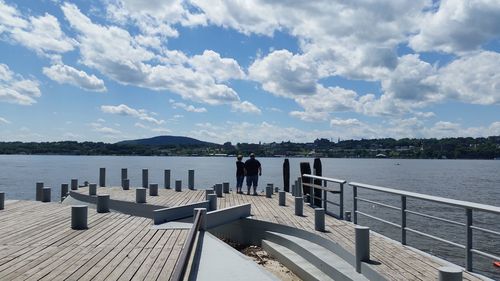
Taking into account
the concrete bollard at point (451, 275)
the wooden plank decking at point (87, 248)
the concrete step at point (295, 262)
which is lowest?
the concrete step at point (295, 262)

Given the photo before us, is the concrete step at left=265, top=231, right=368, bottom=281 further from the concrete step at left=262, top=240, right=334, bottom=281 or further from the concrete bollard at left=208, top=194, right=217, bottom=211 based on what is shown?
Answer: the concrete bollard at left=208, top=194, right=217, bottom=211

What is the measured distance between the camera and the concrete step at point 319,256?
8.45 m

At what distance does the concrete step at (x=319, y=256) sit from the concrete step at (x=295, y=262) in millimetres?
77

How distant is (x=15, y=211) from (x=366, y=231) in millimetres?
10944

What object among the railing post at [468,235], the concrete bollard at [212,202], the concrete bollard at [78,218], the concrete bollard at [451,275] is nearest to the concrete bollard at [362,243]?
the railing post at [468,235]

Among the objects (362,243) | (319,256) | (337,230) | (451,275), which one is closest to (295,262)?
(319,256)

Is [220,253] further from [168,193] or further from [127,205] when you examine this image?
[168,193]

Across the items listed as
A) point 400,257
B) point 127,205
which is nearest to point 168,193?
point 127,205

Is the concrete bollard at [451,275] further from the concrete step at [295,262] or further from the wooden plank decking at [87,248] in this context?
the concrete step at [295,262]

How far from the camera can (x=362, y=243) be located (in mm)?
7965

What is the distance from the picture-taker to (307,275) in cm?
980

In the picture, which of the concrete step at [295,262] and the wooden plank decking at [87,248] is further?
the concrete step at [295,262]

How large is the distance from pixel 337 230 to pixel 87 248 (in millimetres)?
6005

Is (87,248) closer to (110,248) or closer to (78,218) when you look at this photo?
(110,248)
